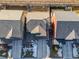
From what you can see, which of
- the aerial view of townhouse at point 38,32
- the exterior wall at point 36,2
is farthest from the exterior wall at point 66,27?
the exterior wall at point 36,2

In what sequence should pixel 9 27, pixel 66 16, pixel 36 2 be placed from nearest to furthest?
pixel 9 27 < pixel 66 16 < pixel 36 2

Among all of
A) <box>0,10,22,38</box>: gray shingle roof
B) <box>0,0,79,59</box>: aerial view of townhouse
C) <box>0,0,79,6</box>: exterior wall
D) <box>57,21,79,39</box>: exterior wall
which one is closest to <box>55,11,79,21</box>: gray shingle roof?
<box>0,0,79,59</box>: aerial view of townhouse

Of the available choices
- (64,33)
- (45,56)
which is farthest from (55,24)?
(45,56)

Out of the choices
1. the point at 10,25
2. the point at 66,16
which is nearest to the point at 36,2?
the point at 66,16

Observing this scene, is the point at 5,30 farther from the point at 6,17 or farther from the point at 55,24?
the point at 55,24

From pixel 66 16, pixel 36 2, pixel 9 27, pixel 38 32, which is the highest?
pixel 36 2

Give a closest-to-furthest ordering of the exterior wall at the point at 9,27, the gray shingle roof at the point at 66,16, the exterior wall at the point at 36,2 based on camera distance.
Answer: the exterior wall at the point at 9,27 < the gray shingle roof at the point at 66,16 < the exterior wall at the point at 36,2

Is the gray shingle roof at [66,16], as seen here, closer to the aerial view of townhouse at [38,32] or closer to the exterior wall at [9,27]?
the aerial view of townhouse at [38,32]

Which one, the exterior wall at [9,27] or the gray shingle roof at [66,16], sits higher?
the gray shingle roof at [66,16]

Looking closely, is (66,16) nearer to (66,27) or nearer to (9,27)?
(66,27)

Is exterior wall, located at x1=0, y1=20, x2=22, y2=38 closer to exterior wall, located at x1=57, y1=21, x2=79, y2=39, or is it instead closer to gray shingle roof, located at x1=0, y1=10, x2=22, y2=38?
gray shingle roof, located at x1=0, y1=10, x2=22, y2=38

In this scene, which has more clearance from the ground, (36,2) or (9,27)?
(36,2)
